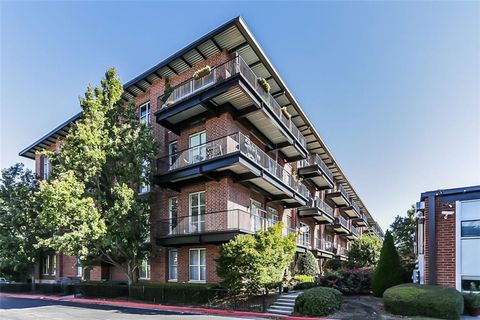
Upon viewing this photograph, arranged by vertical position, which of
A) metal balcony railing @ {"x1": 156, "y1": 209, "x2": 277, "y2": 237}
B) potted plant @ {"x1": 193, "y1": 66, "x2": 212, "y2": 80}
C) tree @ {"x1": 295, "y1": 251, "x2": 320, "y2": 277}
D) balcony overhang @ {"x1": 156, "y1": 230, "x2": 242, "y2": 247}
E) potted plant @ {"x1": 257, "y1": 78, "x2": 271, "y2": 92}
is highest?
potted plant @ {"x1": 193, "y1": 66, "x2": 212, "y2": 80}

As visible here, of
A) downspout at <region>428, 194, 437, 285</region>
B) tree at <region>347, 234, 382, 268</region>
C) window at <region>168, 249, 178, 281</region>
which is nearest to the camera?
downspout at <region>428, 194, 437, 285</region>

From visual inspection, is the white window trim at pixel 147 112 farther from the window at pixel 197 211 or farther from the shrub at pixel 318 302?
the shrub at pixel 318 302

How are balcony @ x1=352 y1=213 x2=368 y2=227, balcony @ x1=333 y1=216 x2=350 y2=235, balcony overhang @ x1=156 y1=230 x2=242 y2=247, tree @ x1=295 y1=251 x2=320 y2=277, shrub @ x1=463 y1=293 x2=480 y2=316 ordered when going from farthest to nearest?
balcony @ x1=352 y1=213 x2=368 y2=227, balcony @ x1=333 y1=216 x2=350 y2=235, tree @ x1=295 y1=251 x2=320 y2=277, balcony overhang @ x1=156 y1=230 x2=242 y2=247, shrub @ x1=463 y1=293 x2=480 y2=316

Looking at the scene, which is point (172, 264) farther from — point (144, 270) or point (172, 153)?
point (172, 153)

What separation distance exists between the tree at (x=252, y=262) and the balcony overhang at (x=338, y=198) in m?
23.8

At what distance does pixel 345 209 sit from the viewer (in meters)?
46.1

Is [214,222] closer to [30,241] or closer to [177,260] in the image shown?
[177,260]

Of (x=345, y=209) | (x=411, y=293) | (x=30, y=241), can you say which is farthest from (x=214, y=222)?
(x=345, y=209)

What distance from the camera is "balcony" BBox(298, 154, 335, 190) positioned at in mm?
30011

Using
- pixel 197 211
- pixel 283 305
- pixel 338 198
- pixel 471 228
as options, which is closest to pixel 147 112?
pixel 197 211

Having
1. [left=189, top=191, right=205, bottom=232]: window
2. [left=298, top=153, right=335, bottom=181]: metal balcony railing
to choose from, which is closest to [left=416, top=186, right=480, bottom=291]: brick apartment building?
[left=189, top=191, right=205, bottom=232]: window

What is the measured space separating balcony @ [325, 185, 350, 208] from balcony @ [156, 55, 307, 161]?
17.5m

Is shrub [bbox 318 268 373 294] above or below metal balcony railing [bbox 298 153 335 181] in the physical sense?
below

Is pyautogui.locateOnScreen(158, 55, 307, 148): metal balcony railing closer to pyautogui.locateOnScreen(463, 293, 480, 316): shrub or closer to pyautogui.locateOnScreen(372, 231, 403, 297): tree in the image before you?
pyautogui.locateOnScreen(372, 231, 403, 297): tree
